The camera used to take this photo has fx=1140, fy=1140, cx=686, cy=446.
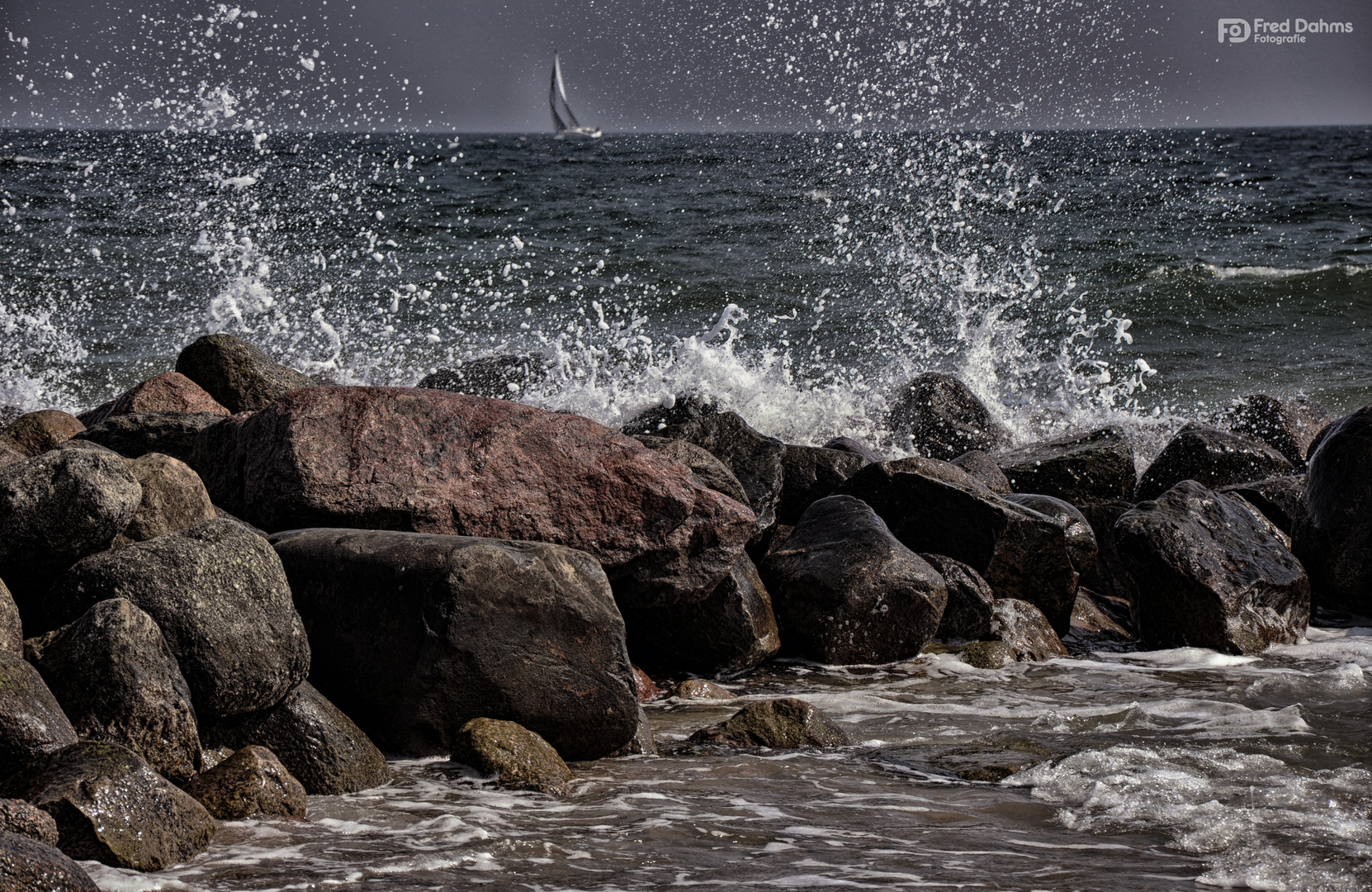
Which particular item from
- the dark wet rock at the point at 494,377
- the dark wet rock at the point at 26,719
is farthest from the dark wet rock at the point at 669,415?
the dark wet rock at the point at 26,719

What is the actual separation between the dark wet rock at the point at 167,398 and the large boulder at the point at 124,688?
8.34 feet

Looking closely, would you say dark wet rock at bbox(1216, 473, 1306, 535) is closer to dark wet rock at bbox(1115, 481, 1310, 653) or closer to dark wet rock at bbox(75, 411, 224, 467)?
dark wet rock at bbox(1115, 481, 1310, 653)

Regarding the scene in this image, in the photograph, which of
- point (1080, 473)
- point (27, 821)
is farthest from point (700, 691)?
point (1080, 473)

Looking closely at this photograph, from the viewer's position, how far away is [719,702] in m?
3.97

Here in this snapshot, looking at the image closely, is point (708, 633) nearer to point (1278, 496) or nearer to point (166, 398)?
point (166, 398)

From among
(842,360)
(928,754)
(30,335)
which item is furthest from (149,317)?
(928,754)

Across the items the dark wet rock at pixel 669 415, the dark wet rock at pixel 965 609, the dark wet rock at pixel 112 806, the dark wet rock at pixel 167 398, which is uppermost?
the dark wet rock at pixel 167 398

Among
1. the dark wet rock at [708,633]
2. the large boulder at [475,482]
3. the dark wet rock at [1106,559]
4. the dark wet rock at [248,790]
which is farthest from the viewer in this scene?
the dark wet rock at [1106,559]

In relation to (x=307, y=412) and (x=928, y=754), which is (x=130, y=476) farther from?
(x=928, y=754)

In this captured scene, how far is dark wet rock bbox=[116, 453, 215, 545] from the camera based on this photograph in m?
3.31

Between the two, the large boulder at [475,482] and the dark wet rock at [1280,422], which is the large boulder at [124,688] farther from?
the dark wet rock at [1280,422]

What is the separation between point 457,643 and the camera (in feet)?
10.1

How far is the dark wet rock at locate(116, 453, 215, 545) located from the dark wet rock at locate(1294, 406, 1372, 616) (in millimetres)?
4855

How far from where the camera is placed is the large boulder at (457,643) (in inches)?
122
